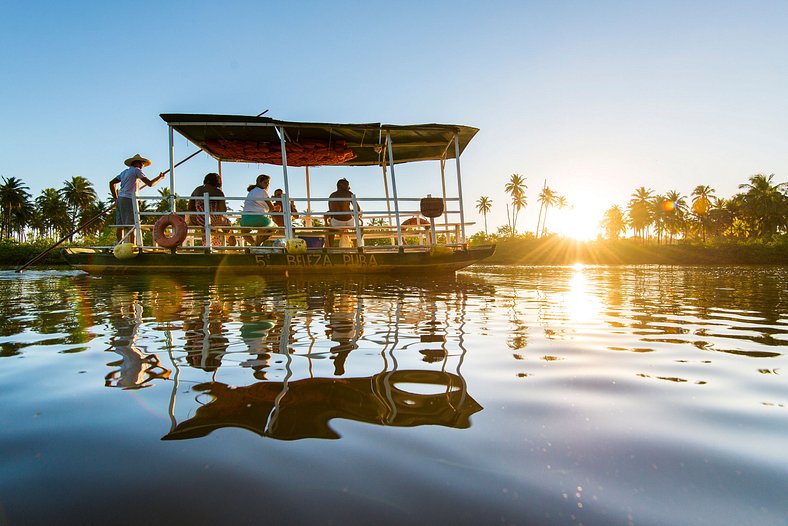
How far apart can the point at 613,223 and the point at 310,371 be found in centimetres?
10566

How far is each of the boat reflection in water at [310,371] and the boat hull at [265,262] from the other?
563 cm

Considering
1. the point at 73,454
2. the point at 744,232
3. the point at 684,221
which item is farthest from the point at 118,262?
the point at 684,221

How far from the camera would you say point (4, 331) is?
3.25 meters

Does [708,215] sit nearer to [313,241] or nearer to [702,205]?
[702,205]

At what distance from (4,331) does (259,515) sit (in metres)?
3.47

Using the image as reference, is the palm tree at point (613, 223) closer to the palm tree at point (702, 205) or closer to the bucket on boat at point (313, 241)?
the palm tree at point (702, 205)

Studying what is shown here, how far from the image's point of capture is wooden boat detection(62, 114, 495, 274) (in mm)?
9617

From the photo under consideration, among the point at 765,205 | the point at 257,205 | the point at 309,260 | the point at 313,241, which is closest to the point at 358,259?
the point at 309,260

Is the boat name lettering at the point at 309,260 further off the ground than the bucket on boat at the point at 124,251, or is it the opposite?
the bucket on boat at the point at 124,251

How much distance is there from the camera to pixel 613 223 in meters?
95.9

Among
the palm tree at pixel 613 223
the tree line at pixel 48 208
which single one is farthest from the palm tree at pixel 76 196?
the palm tree at pixel 613 223

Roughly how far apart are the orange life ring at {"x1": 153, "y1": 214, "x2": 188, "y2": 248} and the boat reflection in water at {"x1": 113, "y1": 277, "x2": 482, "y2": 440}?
246 inches

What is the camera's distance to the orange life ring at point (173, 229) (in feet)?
31.7

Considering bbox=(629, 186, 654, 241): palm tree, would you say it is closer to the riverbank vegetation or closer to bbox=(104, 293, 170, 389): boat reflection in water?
the riverbank vegetation
